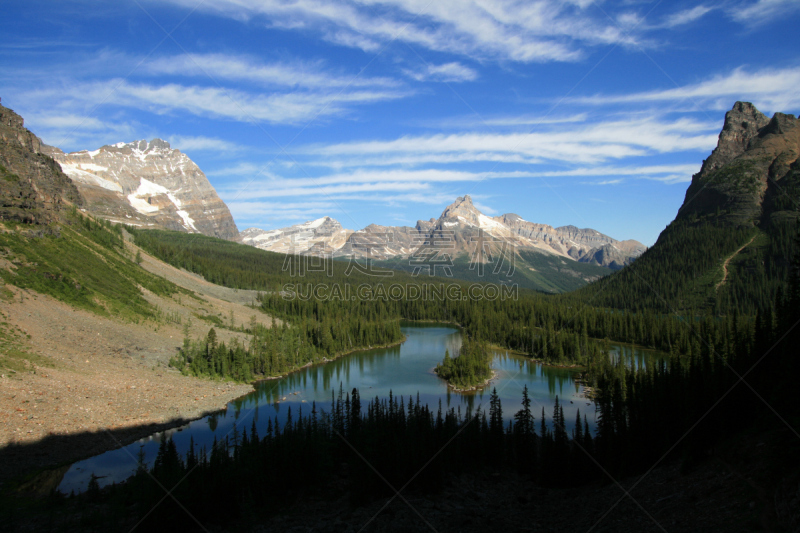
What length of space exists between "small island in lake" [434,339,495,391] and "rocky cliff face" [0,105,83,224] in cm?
7178

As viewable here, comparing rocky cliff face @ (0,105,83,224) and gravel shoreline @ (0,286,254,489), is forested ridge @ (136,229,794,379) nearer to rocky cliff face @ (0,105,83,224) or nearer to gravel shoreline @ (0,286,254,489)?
gravel shoreline @ (0,286,254,489)

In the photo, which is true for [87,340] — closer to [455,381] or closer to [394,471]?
[394,471]

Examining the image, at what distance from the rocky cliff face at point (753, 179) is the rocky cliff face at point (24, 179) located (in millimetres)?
205786

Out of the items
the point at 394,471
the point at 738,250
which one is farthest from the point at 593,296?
the point at 394,471

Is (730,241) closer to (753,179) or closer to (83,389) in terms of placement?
(753,179)

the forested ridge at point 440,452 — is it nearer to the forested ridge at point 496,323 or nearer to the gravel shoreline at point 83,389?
the gravel shoreline at point 83,389

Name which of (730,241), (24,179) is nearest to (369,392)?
(24,179)

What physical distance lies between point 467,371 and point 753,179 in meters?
168

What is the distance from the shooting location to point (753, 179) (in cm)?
16762

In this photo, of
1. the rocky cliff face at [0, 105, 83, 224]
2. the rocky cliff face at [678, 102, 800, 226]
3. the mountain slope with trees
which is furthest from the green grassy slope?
the rocky cliff face at [678, 102, 800, 226]

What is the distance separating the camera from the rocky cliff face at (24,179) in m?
66.8

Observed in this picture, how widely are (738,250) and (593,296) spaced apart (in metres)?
48.3

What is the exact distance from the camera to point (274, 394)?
61031 millimetres

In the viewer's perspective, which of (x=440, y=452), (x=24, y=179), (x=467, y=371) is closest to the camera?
(x=440, y=452)
